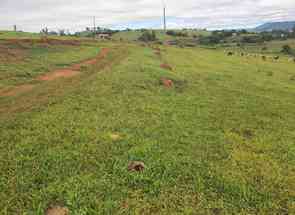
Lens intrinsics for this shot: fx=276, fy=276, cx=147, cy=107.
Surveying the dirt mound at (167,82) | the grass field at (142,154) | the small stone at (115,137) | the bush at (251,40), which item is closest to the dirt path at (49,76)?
the grass field at (142,154)

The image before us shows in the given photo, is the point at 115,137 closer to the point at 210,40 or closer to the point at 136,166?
the point at 136,166

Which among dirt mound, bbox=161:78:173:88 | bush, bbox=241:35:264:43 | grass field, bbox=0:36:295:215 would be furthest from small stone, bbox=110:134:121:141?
bush, bbox=241:35:264:43

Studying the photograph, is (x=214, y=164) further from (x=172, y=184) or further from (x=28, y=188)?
(x=28, y=188)

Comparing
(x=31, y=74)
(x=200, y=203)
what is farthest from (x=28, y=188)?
(x=31, y=74)

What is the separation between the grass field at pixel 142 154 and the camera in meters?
4.98

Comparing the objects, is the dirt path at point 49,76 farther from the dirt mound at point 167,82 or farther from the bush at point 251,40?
the bush at point 251,40

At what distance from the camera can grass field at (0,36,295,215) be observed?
4.98 meters

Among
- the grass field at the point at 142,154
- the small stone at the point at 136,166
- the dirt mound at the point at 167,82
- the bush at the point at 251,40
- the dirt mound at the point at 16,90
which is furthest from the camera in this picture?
the bush at the point at 251,40

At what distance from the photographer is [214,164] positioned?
6.48 m

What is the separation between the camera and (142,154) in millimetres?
6703

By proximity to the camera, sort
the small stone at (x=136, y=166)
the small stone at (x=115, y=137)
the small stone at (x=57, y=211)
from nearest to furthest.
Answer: the small stone at (x=57, y=211) < the small stone at (x=136, y=166) < the small stone at (x=115, y=137)

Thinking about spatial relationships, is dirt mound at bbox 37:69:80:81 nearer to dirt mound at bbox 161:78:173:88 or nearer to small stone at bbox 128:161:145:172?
dirt mound at bbox 161:78:173:88

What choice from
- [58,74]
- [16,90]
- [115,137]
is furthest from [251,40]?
[115,137]

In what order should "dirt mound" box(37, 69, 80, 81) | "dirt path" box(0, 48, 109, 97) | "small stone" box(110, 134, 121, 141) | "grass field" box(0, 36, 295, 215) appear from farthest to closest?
"dirt mound" box(37, 69, 80, 81) < "dirt path" box(0, 48, 109, 97) < "small stone" box(110, 134, 121, 141) < "grass field" box(0, 36, 295, 215)
